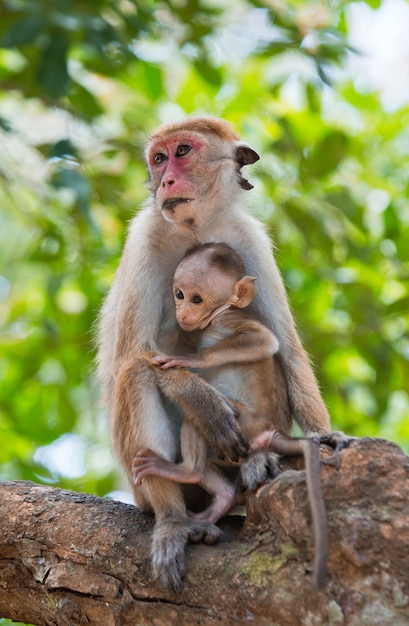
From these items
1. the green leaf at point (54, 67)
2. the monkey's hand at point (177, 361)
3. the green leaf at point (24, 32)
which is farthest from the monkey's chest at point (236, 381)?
the green leaf at point (24, 32)

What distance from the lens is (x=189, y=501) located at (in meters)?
4.75

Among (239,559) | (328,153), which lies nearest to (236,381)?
(239,559)

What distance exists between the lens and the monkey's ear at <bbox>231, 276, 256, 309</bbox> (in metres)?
4.79

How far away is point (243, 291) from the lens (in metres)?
4.82

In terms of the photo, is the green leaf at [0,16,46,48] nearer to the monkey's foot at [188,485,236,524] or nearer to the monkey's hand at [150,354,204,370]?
the monkey's hand at [150,354,204,370]

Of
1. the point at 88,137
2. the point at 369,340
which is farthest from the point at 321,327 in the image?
the point at 88,137

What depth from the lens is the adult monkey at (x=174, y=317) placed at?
14.3 ft

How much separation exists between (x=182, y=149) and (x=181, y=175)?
0.25m

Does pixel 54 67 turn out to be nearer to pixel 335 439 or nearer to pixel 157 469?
pixel 157 469

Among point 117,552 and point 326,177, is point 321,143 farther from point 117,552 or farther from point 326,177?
point 117,552

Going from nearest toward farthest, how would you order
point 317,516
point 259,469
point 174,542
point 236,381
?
point 317,516 → point 174,542 → point 259,469 → point 236,381

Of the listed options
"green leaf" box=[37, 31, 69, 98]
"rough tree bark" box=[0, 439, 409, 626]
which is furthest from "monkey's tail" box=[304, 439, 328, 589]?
"green leaf" box=[37, 31, 69, 98]

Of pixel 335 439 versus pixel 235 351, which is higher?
pixel 235 351

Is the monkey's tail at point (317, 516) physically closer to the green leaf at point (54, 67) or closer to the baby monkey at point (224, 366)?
the baby monkey at point (224, 366)
